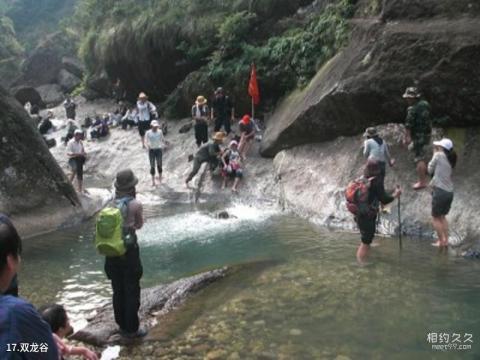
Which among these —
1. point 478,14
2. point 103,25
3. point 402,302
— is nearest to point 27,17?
point 103,25

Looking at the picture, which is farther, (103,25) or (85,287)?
(103,25)

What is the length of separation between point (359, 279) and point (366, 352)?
7.53 ft

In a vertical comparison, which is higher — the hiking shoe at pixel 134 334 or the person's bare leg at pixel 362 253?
the person's bare leg at pixel 362 253

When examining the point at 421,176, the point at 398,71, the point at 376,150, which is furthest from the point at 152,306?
the point at 398,71

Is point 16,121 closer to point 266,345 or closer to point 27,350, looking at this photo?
point 266,345

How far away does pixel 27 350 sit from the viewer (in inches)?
85.7

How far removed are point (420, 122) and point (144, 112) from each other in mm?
10345

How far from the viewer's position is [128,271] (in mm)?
5781

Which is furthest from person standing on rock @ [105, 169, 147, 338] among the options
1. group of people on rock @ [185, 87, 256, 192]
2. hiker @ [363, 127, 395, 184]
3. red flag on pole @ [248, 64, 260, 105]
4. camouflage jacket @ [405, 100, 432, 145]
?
red flag on pole @ [248, 64, 260, 105]

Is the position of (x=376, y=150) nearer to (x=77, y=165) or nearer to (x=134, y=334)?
(x=134, y=334)

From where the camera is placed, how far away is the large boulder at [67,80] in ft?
134

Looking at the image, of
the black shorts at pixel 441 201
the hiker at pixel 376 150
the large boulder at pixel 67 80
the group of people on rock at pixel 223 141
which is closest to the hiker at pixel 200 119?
the group of people on rock at pixel 223 141

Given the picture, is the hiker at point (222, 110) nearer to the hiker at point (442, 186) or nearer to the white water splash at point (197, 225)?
the white water splash at point (197, 225)

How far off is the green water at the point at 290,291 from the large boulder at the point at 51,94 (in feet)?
95.2
